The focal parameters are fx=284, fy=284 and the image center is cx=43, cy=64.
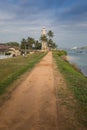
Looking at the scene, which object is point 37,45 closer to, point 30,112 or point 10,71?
point 10,71

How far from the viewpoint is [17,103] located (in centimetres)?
1205

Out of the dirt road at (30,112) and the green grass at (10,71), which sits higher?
the dirt road at (30,112)

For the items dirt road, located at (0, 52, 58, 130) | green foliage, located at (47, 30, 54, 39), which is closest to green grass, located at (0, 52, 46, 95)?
dirt road, located at (0, 52, 58, 130)

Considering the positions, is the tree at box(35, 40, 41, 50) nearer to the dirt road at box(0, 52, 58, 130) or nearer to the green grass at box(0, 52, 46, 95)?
the green grass at box(0, 52, 46, 95)

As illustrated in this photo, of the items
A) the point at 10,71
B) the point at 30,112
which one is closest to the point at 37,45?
the point at 10,71

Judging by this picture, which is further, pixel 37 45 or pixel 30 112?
pixel 37 45

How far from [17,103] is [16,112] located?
5.51ft

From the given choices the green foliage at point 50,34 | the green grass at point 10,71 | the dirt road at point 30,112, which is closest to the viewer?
the dirt road at point 30,112

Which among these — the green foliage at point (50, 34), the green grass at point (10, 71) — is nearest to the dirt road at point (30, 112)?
the green grass at point (10, 71)

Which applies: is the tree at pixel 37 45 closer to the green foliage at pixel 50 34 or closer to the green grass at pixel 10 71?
the green foliage at pixel 50 34

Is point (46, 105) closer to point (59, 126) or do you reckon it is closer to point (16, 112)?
point (16, 112)

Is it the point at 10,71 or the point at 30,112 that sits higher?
the point at 30,112

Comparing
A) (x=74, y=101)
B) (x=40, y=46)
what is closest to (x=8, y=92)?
(x=74, y=101)

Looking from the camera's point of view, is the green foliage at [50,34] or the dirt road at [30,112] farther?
the green foliage at [50,34]
